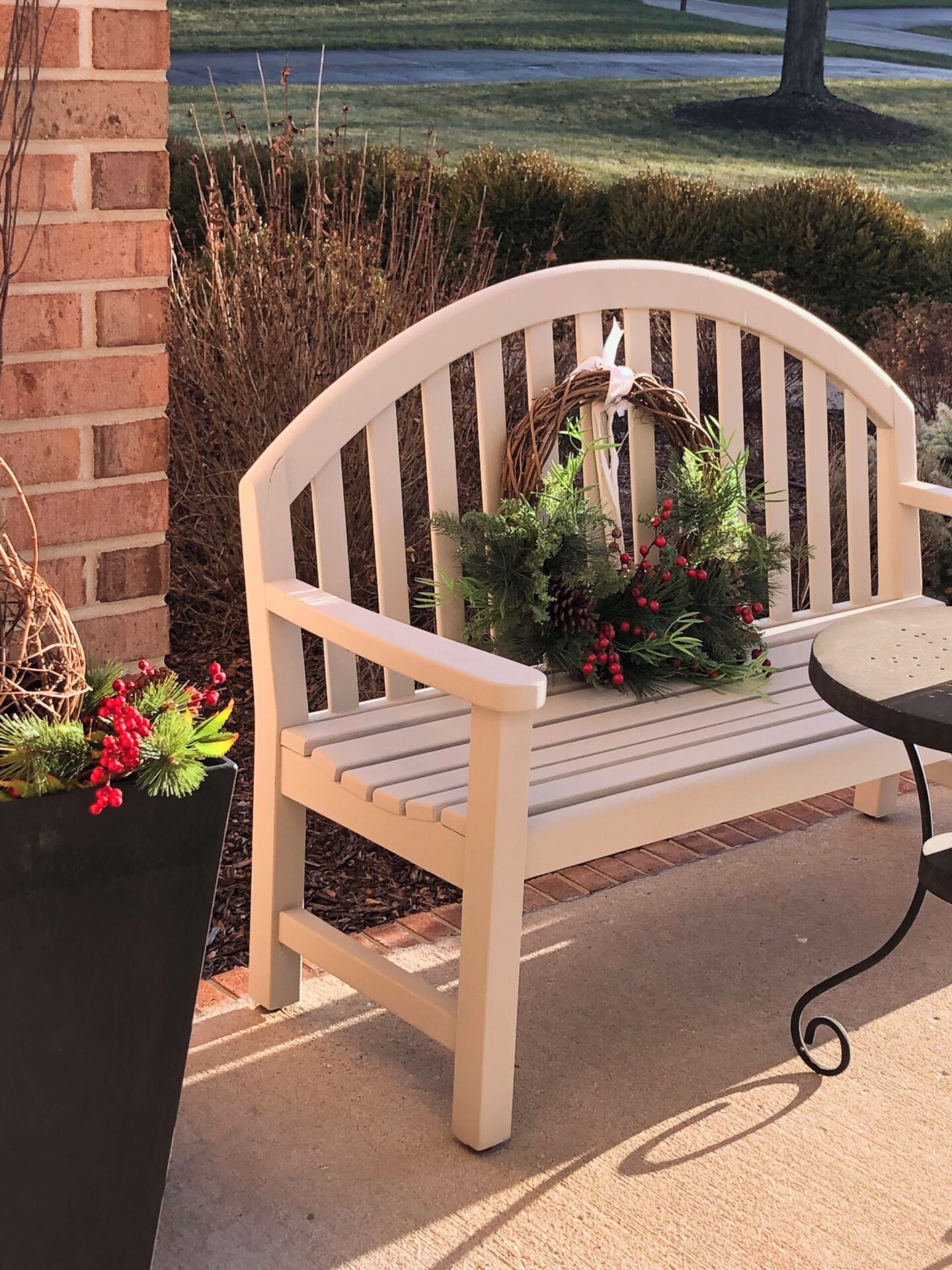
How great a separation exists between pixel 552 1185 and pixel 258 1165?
436 mm

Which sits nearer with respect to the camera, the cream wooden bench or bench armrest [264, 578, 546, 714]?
bench armrest [264, 578, 546, 714]

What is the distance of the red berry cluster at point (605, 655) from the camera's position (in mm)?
2598

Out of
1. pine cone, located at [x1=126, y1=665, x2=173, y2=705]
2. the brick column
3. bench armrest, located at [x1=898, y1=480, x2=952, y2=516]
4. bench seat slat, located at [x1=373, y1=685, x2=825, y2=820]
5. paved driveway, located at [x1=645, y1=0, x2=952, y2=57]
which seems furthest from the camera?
paved driveway, located at [x1=645, y1=0, x2=952, y2=57]

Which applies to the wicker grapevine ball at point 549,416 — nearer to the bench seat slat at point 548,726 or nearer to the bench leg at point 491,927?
the bench seat slat at point 548,726

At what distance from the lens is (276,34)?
525cm

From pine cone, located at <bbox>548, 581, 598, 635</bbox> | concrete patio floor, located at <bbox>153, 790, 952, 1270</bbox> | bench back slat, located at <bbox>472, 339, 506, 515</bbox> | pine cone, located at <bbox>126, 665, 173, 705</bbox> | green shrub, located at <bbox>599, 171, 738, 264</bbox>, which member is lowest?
concrete patio floor, located at <bbox>153, 790, 952, 1270</bbox>

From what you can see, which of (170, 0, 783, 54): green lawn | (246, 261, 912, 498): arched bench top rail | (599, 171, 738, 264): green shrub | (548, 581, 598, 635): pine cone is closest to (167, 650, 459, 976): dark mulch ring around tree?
(548, 581, 598, 635): pine cone

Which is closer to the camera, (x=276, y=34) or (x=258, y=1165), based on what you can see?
(x=258, y=1165)

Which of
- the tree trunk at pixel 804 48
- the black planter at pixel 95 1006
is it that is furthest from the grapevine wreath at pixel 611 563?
the tree trunk at pixel 804 48

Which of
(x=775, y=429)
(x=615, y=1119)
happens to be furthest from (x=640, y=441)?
(x=615, y=1119)

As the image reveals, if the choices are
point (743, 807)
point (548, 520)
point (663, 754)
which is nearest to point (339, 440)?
point (548, 520)

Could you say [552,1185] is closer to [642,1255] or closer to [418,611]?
[642,1255]

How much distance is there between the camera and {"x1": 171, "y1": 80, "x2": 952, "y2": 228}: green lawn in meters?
5.47

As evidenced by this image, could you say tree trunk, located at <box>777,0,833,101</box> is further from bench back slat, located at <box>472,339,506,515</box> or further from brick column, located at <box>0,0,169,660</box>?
brick column, located at <box>0,0,169,660</box>
